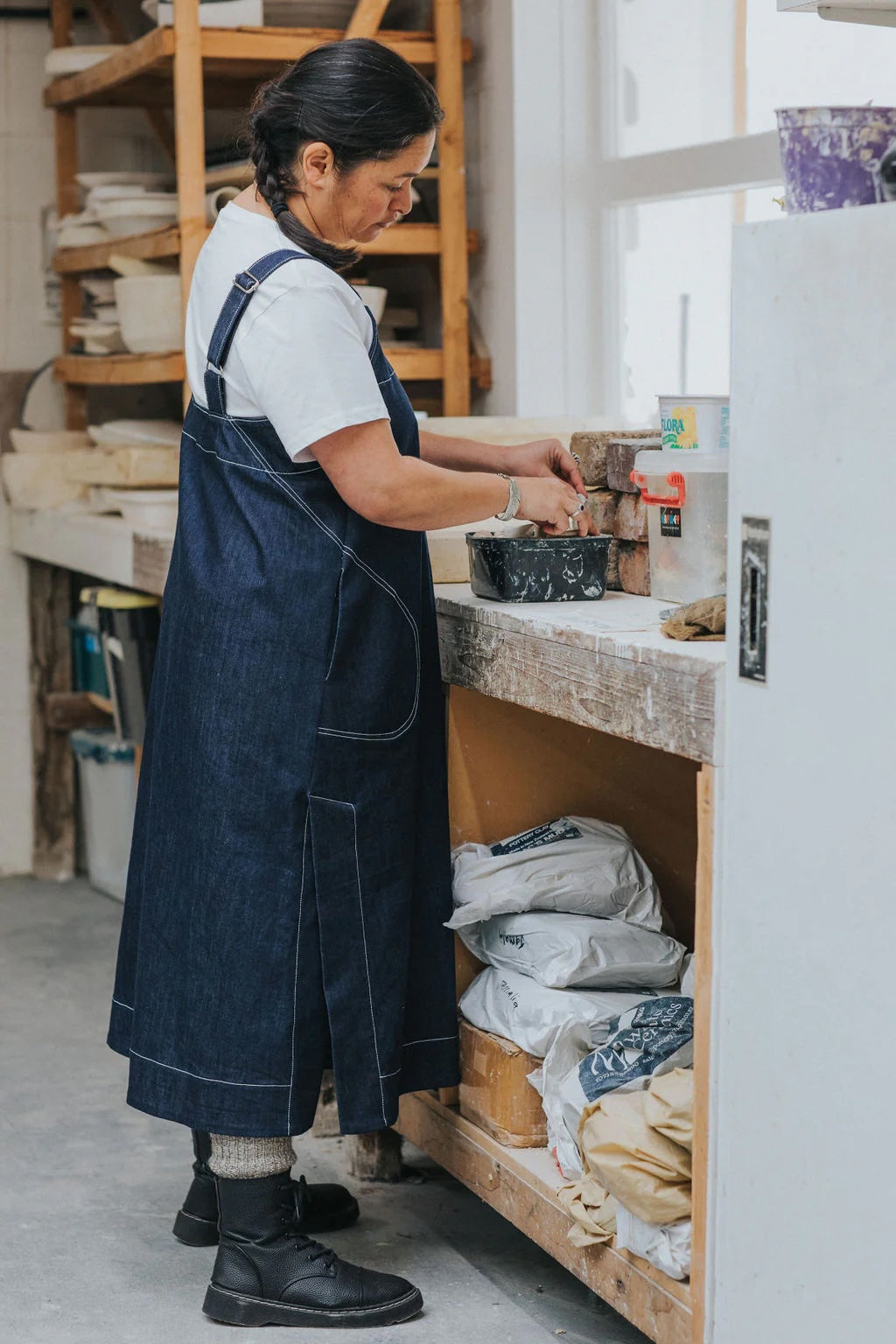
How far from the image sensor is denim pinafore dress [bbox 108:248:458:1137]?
1993 millimetres

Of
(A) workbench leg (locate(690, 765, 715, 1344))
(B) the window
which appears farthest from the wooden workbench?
(B) the window

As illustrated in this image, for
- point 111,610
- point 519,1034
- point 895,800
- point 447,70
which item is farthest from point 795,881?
point 111,610

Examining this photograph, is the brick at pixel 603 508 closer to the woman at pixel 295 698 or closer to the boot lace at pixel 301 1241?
the woman at pixel 295 698

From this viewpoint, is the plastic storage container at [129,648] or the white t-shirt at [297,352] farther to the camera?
the plastic storage container at [129,648]

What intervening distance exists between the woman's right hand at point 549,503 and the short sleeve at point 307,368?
0.93 ft

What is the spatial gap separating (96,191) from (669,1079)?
115 inches

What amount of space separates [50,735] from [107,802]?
37 centimetres

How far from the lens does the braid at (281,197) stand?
6.55 feet

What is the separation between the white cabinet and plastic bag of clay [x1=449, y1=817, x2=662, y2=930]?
58 cm

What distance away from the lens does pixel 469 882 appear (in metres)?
2.28

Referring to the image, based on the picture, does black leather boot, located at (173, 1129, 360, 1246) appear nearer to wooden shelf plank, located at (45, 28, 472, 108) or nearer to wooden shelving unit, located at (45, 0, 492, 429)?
wooden shelving unit, located at (45, 0, 492, 429)

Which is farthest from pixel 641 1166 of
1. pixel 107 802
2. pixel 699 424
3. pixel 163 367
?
pixel 107 802

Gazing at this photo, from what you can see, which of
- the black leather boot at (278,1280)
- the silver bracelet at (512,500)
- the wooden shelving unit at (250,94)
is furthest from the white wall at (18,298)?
the silver bracelet at (512,500)

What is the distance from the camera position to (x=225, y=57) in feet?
11.3
